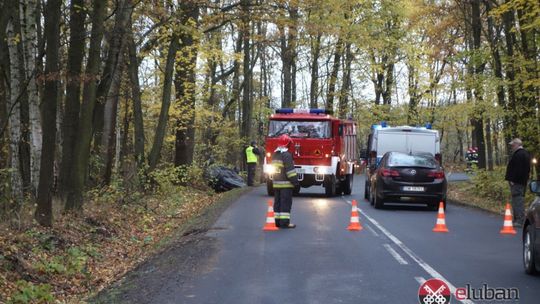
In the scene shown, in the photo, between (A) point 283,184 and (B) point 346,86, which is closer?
(A) point 283,184

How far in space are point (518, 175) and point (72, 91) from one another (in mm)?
10278

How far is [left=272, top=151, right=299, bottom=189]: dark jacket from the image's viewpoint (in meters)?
14.4

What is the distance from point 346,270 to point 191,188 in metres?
18.4

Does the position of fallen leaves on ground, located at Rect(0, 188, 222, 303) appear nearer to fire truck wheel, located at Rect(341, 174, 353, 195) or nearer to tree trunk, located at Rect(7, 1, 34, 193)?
tree trunk, located at Rect(7, 1, 34, 193)

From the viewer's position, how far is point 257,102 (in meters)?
55.1

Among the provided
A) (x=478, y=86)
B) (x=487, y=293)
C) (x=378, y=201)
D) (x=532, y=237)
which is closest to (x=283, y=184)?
(x=378, y=201)

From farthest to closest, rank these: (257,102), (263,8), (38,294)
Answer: (257,102)
(263,8)
(38,294)

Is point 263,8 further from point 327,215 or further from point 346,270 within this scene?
point 346,270

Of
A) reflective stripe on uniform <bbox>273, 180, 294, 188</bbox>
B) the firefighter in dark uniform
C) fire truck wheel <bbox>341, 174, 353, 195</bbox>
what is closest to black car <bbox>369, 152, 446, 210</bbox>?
the firefighter in dark uniform

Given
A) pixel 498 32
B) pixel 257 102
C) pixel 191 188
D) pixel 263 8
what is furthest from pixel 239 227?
pixel 257 102

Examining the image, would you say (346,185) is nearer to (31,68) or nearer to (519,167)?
(519,167)

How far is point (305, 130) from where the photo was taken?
23812mm

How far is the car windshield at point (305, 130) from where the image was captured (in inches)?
935

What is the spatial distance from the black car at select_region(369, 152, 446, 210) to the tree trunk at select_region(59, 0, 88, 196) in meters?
8.84
